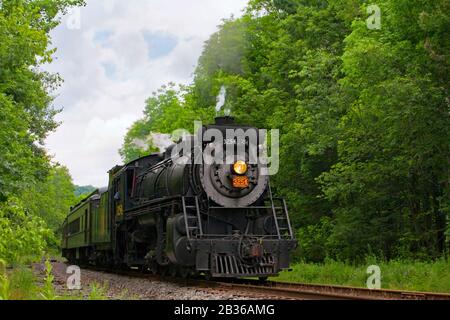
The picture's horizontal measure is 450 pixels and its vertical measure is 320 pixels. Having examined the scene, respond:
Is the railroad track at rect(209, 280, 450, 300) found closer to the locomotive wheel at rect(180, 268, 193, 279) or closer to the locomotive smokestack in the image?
the locomotive wheel at rect(180, 268, 193, 279)

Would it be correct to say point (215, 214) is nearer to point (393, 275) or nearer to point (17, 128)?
point (393, 275)

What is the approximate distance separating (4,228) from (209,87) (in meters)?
22.1

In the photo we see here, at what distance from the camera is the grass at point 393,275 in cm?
1182

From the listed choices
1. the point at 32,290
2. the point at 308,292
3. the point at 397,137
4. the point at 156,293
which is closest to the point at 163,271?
the point at 156,293

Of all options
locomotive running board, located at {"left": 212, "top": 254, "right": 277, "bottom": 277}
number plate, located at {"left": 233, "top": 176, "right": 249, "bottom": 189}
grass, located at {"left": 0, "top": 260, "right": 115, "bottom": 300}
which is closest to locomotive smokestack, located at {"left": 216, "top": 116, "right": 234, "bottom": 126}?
number plate, located at {"left": 233, "top": 176, "right": 249, "bottom": 189}

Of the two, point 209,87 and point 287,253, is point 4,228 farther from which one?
point 209,87

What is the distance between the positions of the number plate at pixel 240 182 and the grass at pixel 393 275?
10.7 feet

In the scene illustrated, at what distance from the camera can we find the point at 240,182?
13773mm

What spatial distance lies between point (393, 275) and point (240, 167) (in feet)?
13.3

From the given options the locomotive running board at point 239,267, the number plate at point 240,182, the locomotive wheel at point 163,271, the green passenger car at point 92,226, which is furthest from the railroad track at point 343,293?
the green passenger car at point 92,226

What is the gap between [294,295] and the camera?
10805mm

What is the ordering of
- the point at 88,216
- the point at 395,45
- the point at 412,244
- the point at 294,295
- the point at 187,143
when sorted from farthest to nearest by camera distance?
the point at 88,216 < the point at 412,244 < the point at 395,45 < the point at 187,143 < the point at 294,295
